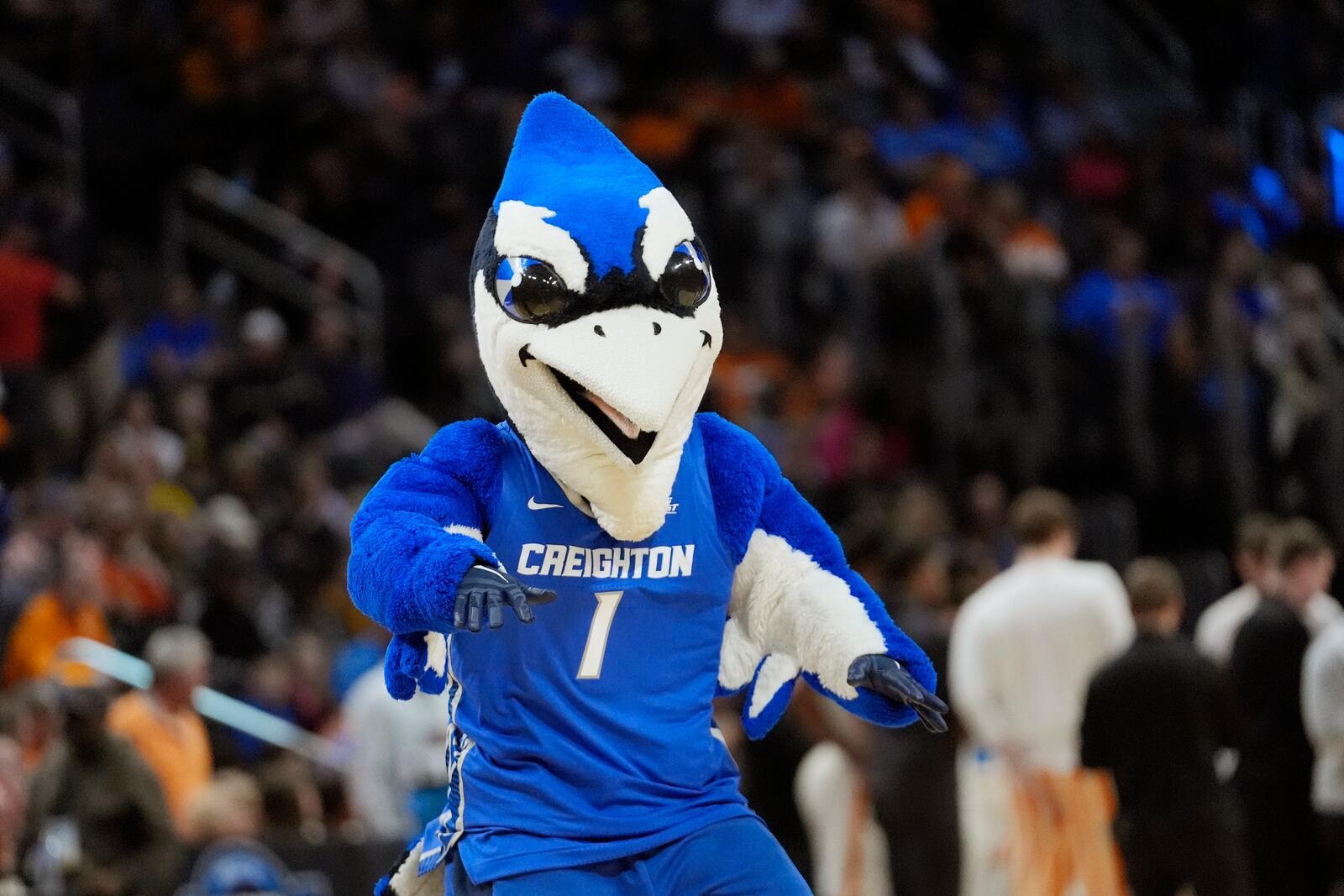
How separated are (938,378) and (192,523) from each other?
448 centimetres

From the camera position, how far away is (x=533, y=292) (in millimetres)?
3541

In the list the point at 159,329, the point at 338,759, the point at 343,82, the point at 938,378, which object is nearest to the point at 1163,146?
the point at 938,378

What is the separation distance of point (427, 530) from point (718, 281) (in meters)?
9.61

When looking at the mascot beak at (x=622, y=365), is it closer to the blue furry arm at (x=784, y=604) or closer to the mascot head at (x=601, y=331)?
the mascot head at (x=601, y=331)

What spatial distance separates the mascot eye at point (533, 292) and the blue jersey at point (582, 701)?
26 centimetres

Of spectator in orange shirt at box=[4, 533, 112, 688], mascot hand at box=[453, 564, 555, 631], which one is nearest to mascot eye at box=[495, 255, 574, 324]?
mascot hand at box=[453, 564, 555, 631]

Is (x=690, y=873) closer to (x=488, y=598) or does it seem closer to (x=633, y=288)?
(x=488, y=598)

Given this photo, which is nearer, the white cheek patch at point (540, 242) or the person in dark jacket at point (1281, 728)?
the white cheek patch at point (540, 242)

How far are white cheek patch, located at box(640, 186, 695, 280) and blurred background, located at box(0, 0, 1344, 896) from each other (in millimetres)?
4183


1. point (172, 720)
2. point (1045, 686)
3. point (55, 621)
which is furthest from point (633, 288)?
point (55, 621)

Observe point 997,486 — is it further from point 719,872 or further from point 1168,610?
point 719,872

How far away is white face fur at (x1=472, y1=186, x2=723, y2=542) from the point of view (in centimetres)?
347

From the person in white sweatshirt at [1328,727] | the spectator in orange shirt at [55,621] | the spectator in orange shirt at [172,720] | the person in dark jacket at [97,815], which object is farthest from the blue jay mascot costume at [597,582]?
the spectator in orange shirt at [55,621]

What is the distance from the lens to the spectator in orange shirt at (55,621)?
27.5ft
